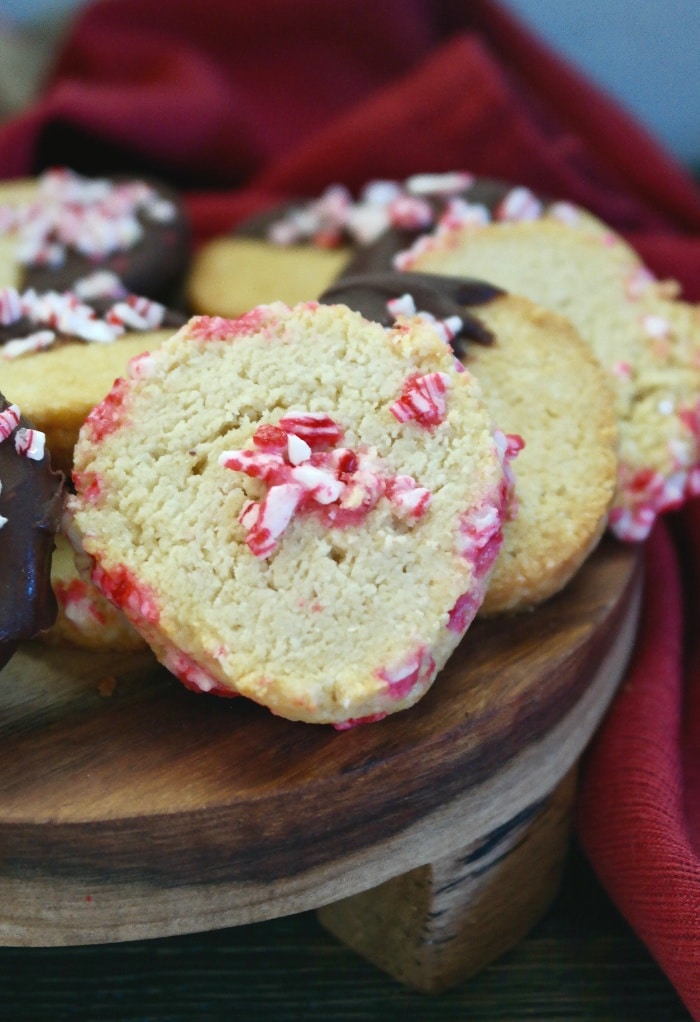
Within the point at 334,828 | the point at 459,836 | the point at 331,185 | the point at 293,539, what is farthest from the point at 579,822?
the point at 331,185

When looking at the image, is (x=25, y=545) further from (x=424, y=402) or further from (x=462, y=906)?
(x=462, y=906)

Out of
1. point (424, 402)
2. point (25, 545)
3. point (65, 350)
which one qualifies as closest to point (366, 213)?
point (65, 350)

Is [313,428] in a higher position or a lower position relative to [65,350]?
higher

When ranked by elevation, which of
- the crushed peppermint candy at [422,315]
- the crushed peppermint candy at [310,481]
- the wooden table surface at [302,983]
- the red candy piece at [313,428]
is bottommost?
the wooden table surface at [302,983]

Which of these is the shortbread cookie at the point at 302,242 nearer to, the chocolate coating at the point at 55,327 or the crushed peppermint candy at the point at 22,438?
the chocolate coating at the point at 55,327

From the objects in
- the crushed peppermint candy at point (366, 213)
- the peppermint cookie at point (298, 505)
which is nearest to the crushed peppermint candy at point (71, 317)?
the peppermint cookie at point (298, 505)

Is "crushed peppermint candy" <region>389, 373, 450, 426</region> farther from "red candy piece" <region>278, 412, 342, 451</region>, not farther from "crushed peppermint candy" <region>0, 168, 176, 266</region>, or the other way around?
"crushed peppermint candy" <region>0, 168, 176, 266</region>

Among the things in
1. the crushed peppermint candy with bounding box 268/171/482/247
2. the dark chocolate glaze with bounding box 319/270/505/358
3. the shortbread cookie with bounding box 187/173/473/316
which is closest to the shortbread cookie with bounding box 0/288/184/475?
the dark chocolate glaze with bounding box 319/270/505/358
